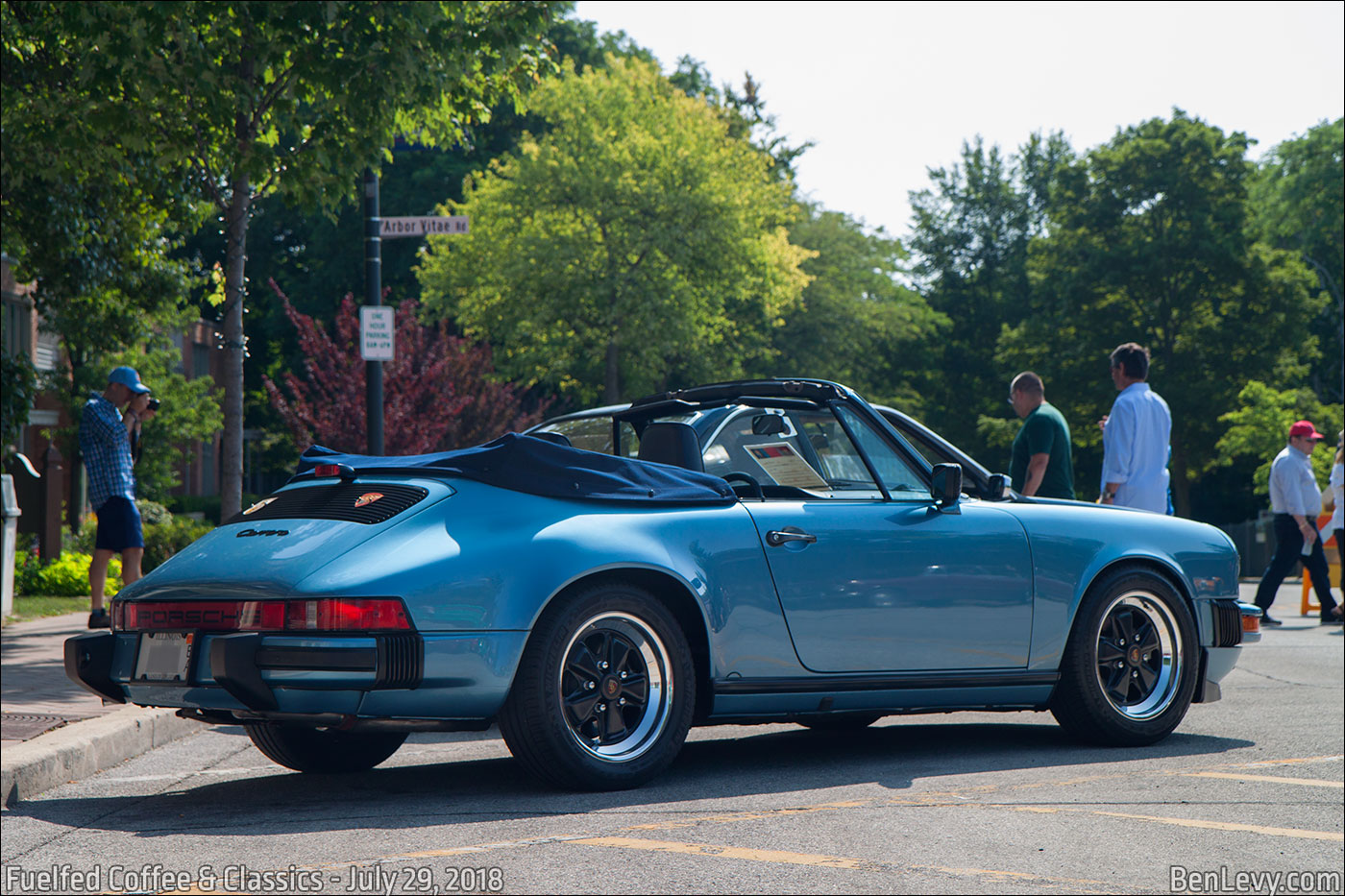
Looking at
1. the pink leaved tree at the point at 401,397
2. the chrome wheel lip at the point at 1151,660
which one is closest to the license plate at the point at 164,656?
the chrome wheel lip at the point at 1151,660

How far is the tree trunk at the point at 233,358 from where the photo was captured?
1240 centimetres

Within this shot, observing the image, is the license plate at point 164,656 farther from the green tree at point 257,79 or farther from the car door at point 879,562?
the green tree at point 257,79

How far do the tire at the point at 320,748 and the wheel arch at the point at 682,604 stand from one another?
1241 millimetres

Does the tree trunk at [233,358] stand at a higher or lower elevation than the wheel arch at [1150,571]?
higher

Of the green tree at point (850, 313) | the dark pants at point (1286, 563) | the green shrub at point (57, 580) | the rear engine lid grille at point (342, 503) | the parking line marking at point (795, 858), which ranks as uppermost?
the green tree at point (850, 313)

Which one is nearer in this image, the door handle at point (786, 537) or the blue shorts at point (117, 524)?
the door handle at point (786, 537)

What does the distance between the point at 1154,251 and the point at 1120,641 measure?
144 ft

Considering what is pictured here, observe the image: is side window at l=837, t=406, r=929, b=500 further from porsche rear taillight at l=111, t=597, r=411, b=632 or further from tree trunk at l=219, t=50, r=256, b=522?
tree trunk at l=219, t=50, r=256, b=522

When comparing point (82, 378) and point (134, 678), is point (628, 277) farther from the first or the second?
point (134, 678)

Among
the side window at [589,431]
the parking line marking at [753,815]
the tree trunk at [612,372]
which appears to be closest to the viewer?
the parking line marking at [753,815]

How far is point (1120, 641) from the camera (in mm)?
6766

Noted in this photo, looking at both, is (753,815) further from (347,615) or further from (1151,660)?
(1151,660)

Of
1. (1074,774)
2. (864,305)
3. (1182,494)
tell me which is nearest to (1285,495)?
(1074,774)

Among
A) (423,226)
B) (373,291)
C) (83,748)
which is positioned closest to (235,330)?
(423,226)
